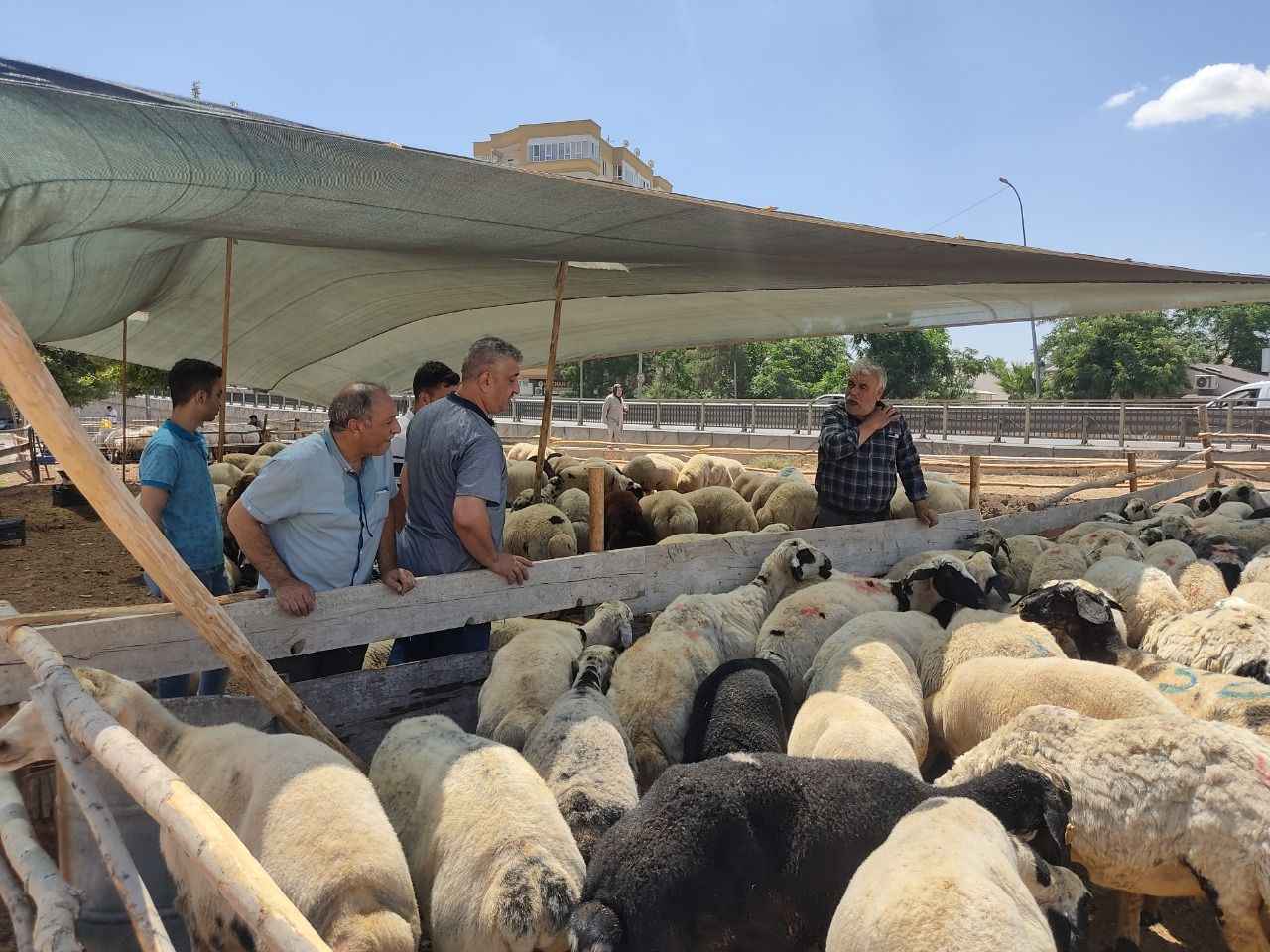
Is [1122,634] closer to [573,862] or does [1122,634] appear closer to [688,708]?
[688,708]

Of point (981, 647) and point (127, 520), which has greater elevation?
point (127, 520)

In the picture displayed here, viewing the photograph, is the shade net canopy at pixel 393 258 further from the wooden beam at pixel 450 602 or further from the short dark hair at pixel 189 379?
the wooden beam at pixel 450 602

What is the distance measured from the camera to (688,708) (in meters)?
3.84

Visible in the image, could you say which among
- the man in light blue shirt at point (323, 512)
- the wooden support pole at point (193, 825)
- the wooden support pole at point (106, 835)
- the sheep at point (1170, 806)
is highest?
the man in light blue shirt at point (323, 512)

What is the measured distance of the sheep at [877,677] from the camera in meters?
3.72

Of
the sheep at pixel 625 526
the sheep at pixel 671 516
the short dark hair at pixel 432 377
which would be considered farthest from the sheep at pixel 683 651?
the sheep at pixel 671 516

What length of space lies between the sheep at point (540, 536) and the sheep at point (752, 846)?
4.50 metres

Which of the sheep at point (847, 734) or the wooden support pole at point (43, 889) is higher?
the wooden support pole at point (43, 889)

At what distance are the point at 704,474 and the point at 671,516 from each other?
278 cm

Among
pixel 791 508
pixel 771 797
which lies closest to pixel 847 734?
pixel 771 797

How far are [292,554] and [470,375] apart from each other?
116cm

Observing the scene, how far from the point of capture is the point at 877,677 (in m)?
3.83

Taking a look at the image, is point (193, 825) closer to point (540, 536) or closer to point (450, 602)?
point (450, 602)

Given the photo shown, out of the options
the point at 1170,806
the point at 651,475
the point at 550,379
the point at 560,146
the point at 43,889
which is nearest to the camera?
the point at 43,889
